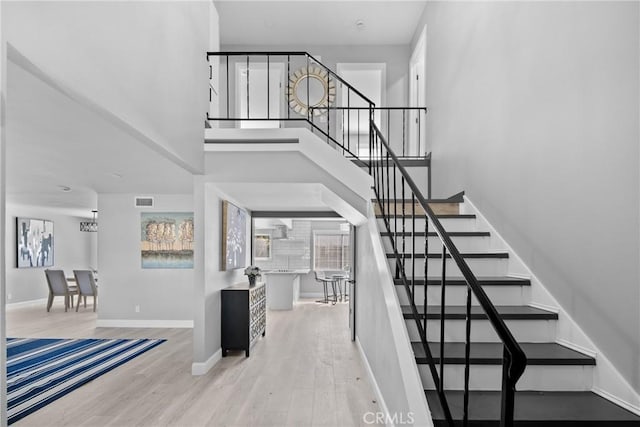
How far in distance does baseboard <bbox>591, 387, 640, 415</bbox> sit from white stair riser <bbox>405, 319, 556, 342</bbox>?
40 centimetres

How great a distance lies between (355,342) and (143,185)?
3938 mm

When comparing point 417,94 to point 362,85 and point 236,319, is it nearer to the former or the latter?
point 362,85

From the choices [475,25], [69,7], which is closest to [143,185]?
[69,7]

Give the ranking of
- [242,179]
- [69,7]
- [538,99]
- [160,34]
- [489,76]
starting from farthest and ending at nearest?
[242,179] → [489,76] → [160,34] → [538,99] → [69,7]

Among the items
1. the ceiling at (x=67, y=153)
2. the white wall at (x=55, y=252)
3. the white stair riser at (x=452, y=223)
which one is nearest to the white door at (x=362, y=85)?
the white stair riser at (x=452, y=223)

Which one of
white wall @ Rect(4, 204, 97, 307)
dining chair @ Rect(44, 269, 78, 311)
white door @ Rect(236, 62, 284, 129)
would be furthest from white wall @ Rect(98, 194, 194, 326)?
white wall @ Rect(4, 204, 97, 307)

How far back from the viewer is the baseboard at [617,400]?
1771 millimetres

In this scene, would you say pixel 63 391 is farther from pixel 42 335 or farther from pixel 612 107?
pixel 612 107

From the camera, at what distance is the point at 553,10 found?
8.09 feet

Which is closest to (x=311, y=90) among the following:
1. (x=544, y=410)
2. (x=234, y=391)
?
(x=234, y=391)

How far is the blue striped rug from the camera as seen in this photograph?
3.66 metres

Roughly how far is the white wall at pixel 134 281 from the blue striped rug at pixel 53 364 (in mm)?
963

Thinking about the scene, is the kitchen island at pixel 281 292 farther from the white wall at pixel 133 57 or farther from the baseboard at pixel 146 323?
the white wall at pixel 133 57

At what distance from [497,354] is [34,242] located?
37.5 ft
